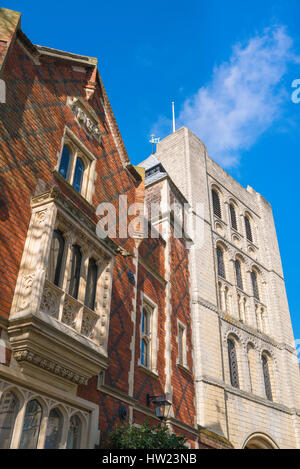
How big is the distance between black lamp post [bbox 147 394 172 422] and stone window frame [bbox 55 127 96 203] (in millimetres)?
5897

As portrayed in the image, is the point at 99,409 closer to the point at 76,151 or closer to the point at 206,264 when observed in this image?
the point at 76,151

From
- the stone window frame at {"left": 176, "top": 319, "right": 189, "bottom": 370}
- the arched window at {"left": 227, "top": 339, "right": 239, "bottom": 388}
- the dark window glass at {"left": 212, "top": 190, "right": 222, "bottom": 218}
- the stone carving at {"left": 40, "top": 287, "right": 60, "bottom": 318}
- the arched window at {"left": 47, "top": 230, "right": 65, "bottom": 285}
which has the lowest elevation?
the stone carving at {"left": 40, "top": 287, "right": 60, "bottom": 318}

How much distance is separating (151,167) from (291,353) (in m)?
14.0

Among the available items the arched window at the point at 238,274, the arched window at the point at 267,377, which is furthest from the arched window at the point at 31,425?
the arched window at the point at 238,274

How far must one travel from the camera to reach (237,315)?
938 inches

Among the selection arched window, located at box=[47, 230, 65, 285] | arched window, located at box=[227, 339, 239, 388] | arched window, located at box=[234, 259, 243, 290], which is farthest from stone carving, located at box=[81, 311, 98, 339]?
arched window, located at box=[234, 259, 243, 290]

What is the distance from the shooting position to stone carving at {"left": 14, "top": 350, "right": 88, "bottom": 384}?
25.9ft

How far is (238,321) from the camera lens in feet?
76.8

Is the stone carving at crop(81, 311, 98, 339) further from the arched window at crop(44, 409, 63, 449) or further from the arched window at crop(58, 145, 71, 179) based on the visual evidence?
the arched window at crop(58, 145, 71, 179)

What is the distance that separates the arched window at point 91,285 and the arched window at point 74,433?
2.45 m

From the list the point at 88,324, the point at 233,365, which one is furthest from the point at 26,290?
the point at 233,365

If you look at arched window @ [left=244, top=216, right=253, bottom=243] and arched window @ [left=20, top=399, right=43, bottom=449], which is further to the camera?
arched window @ [left=244, top=216, right=253, bottom=243]

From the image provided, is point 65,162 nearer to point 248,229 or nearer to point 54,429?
point 54,429

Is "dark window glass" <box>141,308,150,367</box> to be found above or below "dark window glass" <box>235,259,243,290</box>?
below
